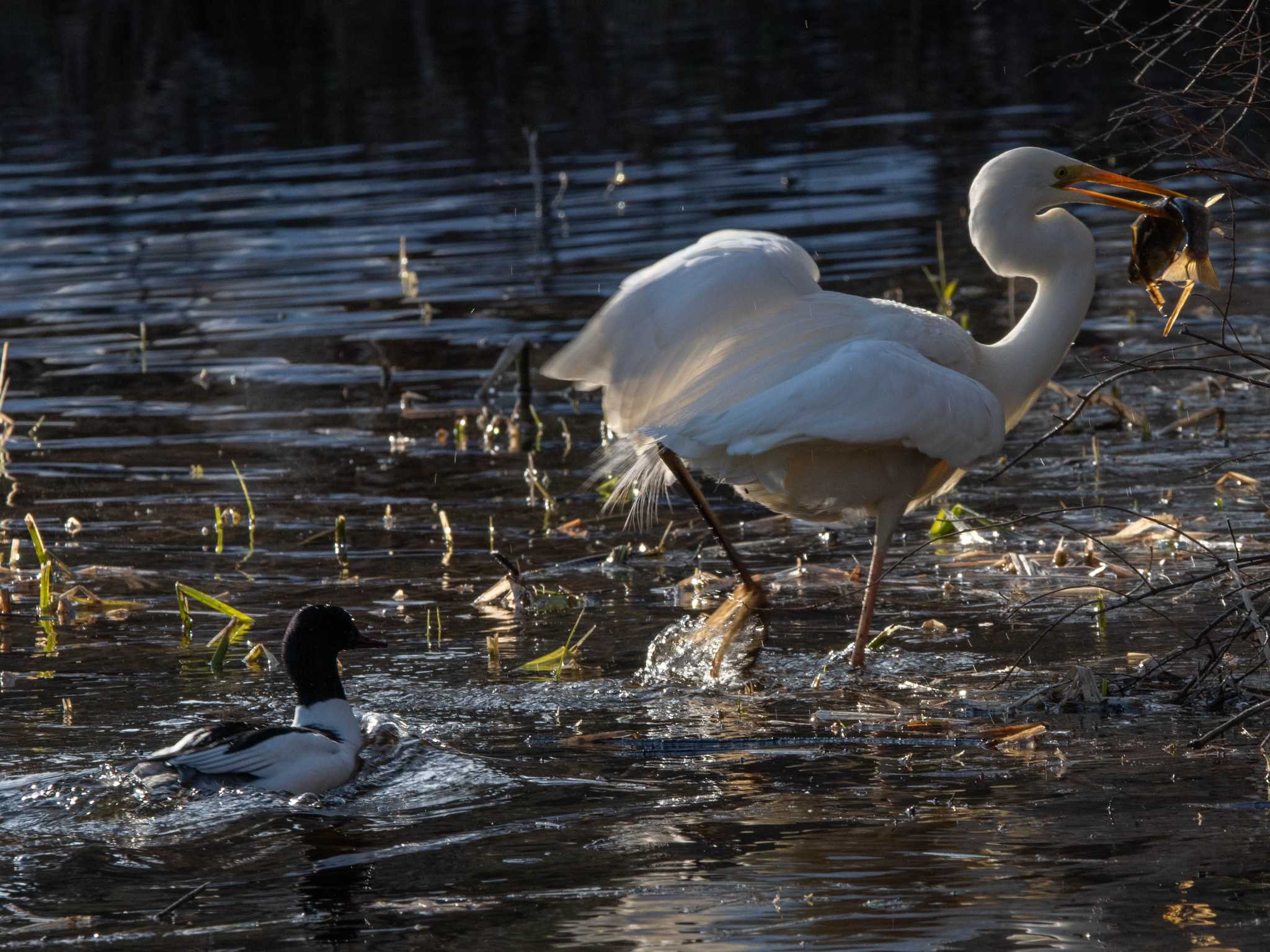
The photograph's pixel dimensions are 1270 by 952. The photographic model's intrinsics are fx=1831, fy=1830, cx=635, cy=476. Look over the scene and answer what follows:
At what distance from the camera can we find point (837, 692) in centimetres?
683

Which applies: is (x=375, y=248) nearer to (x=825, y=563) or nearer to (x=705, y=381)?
(x=825, y=563)

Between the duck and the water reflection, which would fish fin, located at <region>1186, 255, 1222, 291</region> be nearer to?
the duck

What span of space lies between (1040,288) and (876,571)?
4.60 feet

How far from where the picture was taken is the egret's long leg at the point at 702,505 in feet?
24.9

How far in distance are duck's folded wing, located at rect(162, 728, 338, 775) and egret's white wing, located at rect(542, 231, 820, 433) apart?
79.9 inches

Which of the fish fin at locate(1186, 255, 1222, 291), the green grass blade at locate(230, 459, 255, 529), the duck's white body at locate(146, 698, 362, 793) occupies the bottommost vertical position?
the duck's white body at locate(146, 698, 362, 793)

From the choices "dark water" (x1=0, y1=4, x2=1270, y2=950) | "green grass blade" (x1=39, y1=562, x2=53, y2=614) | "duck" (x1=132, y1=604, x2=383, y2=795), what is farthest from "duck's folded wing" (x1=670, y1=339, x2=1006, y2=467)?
"green grass blade" (x1=39, y1=562, x2=53, y2=614)

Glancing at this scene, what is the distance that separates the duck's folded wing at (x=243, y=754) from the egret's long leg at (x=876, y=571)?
224 centimetres

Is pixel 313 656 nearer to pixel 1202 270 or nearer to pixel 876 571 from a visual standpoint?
pixel 876 571

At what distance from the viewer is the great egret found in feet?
21.3

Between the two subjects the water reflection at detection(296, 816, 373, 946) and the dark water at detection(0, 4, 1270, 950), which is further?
the dark water at detection(0, 4, 1270, 950)

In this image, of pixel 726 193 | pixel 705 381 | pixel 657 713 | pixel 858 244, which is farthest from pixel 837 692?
pixel 726 193

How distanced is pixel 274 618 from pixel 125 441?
Answer: 4172 millimetres

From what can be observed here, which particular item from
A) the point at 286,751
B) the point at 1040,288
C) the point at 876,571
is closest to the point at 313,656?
the point at 286,751
